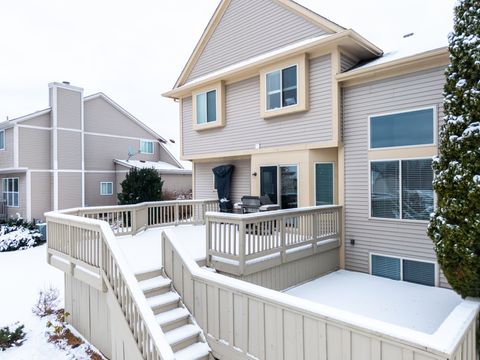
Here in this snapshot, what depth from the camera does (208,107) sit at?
10.8m

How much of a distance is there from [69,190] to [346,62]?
53.9ft

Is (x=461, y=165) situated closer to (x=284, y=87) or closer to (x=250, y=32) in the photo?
(x=284, y=87)

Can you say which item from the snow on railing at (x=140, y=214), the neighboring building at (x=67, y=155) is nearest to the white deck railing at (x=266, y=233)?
the snow on railing at (x=140, y=214)

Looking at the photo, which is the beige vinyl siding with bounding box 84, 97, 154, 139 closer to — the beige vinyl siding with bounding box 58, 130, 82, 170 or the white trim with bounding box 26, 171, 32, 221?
the beige vinyl siding with bounding box 58, 130, 82, 170

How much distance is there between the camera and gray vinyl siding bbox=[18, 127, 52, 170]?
16547 mm

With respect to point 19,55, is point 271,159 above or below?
below

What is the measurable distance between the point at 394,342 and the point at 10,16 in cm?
2281

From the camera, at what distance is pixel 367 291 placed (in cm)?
634

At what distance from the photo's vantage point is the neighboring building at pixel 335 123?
6785 millimetres

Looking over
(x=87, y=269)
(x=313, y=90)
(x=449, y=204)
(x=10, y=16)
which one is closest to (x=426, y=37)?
(x=313, y=90)

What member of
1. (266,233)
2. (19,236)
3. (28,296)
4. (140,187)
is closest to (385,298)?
(266,233)

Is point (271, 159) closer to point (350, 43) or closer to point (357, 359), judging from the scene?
point (350, 43)

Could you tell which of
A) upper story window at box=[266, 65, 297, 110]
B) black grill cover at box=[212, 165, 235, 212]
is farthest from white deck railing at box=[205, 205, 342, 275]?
black grill cover at box=[212, 165, 235, 212]

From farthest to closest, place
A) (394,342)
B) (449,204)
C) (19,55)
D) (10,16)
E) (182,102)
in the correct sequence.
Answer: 1. (19,55)
2. (10,16)
3. (182,102)
4. (449,204)
5. (394,342)
